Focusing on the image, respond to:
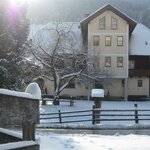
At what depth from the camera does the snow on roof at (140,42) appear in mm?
52188

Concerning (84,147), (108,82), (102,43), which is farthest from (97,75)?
(84,147)

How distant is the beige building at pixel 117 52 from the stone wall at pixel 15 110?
128 feet

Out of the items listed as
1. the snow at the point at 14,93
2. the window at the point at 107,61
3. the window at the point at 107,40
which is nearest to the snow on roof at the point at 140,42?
the window at the point at 107,61

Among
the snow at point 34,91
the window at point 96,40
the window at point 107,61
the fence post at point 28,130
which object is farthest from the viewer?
the window at point 107,61

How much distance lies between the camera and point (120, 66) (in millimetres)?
51688

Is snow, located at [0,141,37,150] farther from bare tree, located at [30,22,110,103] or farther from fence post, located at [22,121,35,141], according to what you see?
bare tree, located at [30,22,110,103]

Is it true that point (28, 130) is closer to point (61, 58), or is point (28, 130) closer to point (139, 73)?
point (61, 58)

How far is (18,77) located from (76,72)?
66.5 ft

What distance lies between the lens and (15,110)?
9.40 meters

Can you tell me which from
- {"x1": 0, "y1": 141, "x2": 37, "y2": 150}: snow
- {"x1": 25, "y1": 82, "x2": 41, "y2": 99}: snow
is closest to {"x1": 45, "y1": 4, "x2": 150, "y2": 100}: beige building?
{"x1": 25, "y1": 82, "x2": 41, "y2": 99}: snow

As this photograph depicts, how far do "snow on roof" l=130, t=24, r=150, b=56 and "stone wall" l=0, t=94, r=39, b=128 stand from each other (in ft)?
142

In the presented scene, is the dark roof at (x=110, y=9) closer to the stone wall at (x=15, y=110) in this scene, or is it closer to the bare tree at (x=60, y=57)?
the bare tree at (x=60, y=57)

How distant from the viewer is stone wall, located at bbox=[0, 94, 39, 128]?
9.33 m

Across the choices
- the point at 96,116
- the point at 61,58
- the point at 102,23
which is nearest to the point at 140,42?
the point at 102,23
